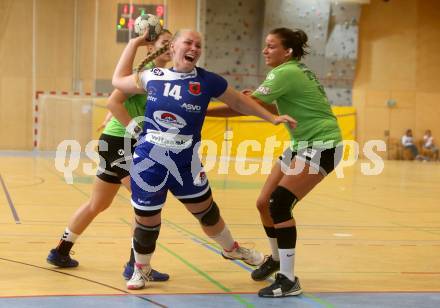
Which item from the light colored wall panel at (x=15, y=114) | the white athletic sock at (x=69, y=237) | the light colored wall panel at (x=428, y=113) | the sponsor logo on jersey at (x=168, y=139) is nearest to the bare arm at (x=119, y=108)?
the sponsor logo on jersey at (x=168, y=139)

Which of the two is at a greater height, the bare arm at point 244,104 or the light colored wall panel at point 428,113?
the bare arm at point 244,104

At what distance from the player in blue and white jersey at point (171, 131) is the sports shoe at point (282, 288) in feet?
2.72

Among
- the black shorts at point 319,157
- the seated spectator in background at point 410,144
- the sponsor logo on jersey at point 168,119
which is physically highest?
the sponsor logo on jersey at point 168,119

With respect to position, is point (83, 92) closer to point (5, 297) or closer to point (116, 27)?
point (116, 27)

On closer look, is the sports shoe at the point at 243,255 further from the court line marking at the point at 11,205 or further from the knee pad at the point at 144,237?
the court line marking at the point at 11,205

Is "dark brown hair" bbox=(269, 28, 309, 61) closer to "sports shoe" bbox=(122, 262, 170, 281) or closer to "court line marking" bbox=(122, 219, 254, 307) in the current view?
"court line marking" bbox=(122, 219, 254, 307)

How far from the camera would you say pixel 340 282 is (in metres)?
5.88

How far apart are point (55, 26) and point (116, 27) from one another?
2757 millimetres

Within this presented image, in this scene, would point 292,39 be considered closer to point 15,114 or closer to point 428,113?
point 15,114

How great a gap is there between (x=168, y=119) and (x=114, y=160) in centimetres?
92

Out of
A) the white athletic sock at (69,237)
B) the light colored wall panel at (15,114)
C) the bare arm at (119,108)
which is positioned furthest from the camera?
the light colored wall panel at (15,114)

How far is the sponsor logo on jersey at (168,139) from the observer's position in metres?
5.23

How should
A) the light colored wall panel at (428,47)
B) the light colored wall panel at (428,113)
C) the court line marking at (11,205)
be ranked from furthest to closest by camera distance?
the light colored wall panel at (428,113)
the light colored wall panel at (428,47)
the court line marking at (11,205)

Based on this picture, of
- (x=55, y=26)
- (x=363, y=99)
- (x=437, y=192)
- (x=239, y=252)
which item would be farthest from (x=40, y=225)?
(x=363, y=99)
